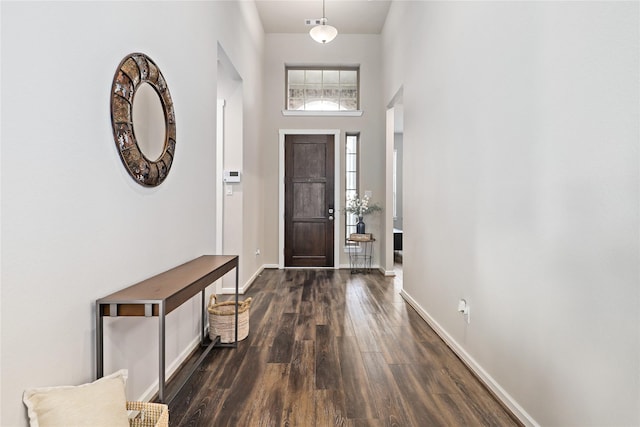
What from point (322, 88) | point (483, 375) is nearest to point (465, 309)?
point (483, 375)

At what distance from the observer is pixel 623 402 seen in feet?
3.96

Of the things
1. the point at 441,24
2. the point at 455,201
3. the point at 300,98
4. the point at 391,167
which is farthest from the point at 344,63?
the point at 455,201

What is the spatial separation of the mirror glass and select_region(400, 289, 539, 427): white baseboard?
224cm

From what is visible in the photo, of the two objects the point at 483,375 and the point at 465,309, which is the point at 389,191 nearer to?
the point at 465,309

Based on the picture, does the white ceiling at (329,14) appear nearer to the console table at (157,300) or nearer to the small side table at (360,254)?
the small side table at (360,254)

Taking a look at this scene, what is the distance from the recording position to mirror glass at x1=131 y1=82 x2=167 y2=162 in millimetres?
1778

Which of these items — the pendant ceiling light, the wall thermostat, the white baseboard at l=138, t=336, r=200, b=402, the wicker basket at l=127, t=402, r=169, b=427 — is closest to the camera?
the wicker basket at l=127, t=402, r=169, b=427

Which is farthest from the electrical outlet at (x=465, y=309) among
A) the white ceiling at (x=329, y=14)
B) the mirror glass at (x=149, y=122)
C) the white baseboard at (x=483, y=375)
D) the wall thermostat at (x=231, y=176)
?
the white ceiling at (x=329, y=14)

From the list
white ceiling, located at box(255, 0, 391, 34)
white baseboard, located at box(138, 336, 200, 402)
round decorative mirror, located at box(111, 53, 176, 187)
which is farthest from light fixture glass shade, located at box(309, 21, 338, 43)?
white baseboard, located at box(138, 336, 200, 402)

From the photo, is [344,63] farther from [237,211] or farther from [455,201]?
[455,201]

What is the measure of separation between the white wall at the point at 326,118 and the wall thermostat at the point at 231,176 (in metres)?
1.78

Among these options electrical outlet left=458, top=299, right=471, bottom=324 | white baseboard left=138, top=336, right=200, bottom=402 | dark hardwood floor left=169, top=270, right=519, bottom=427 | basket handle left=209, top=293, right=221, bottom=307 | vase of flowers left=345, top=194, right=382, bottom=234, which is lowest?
dark hardwood floor left=169, top=270, right=519, bottom=427

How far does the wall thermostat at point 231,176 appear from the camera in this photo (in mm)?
4258

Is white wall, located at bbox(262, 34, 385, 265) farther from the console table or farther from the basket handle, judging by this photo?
the console table
